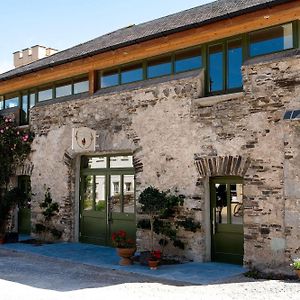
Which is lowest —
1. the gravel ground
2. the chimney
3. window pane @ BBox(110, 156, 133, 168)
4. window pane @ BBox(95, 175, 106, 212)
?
the gravel ground

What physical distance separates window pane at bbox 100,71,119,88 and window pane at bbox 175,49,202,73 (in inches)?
82.8

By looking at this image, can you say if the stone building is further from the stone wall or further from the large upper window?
the large upper window

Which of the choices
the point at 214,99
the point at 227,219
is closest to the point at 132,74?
the point at 214,99

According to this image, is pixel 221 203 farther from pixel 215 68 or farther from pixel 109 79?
pixel 109 79

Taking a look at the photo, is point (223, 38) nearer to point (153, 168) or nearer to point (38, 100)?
point (153, 168)

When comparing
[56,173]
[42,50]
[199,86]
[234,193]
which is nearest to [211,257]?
[234,193]

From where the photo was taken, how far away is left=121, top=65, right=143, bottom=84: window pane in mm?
12062

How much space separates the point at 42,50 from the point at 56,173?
848cm

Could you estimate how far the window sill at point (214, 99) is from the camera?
9836mm

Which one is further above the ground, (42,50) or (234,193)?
(42,50)

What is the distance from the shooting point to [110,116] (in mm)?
12453

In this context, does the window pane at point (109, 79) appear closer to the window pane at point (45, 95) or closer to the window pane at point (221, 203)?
the window pane at point (45, 95)

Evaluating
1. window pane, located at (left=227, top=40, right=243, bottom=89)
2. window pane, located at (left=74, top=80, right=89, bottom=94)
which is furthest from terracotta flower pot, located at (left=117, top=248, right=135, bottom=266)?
window pane, located at (left=74, top=80, right=89, bottom=94)

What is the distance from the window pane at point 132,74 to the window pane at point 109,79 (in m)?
0.25
